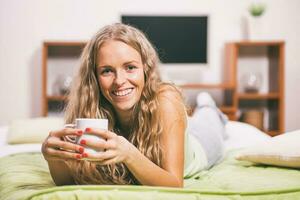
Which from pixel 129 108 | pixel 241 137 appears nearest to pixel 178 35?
pixel 241 137

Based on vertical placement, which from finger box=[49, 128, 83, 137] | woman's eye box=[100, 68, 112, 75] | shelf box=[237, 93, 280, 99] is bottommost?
shelf box=[237, 93, 280, 99]

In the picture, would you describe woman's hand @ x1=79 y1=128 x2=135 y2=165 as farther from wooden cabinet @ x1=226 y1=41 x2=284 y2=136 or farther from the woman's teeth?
wooden cabinet @ x1=226 y1=41 x2=284 y2=136

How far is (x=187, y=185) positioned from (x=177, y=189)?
1.44 ft

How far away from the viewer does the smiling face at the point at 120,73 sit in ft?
3.98

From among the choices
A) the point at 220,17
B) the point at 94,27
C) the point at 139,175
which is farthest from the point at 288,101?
the point at 139,175

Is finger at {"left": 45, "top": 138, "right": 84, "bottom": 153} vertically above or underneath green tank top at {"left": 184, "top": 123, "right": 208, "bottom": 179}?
above

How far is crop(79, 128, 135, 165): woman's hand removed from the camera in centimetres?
90

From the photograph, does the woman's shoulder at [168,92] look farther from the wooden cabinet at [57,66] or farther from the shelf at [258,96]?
the wooden cabinet at [57,66]

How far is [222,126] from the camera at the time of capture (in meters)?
2.35

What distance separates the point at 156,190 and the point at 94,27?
338 cm

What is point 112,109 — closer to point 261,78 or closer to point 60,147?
point 60,147

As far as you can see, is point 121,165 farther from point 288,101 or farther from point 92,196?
point 288,101

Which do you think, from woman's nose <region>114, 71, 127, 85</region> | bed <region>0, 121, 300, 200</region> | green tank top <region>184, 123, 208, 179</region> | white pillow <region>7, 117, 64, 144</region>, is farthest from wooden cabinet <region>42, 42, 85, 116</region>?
woman's nose <region>114, 71, 127, 85</region>

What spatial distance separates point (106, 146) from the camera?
914 mm
